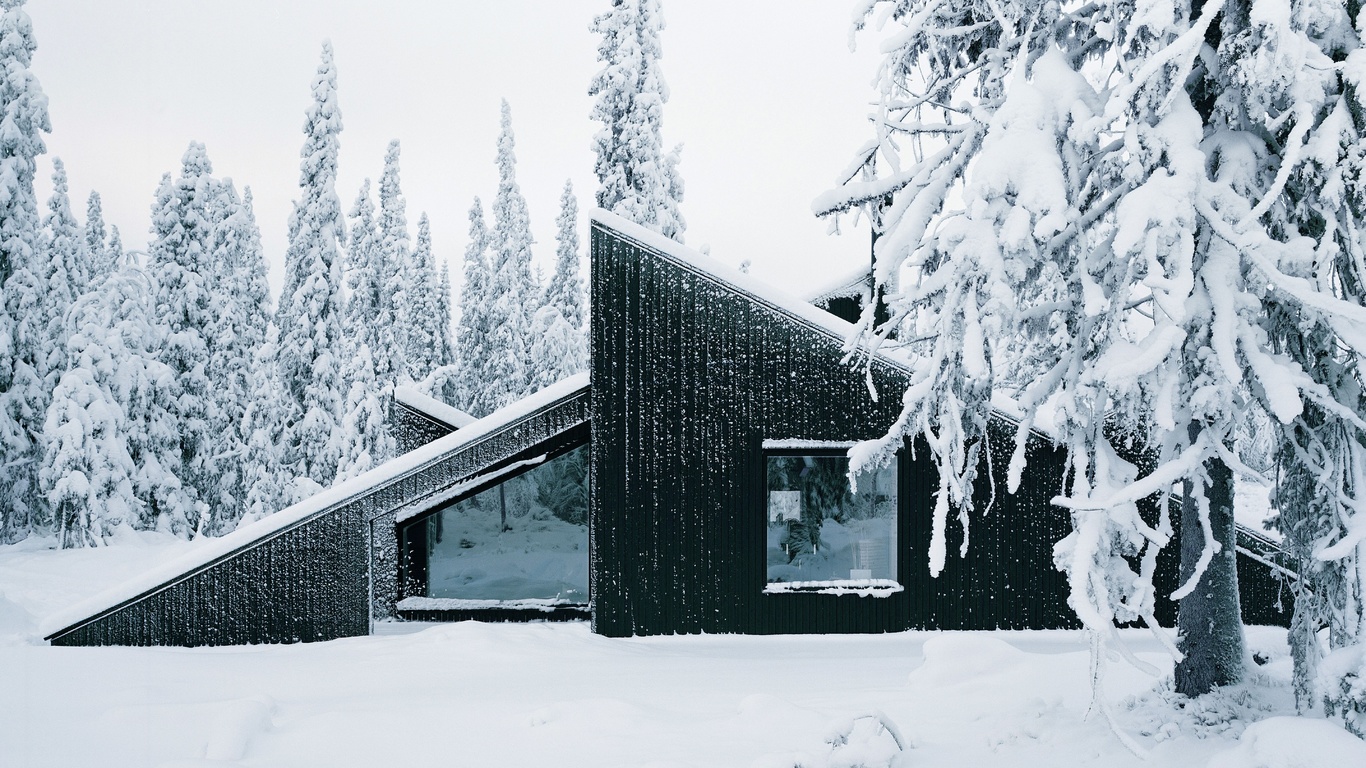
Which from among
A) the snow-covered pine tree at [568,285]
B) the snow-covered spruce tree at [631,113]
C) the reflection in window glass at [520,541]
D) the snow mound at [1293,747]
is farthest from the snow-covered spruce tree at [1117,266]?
the snow-covered pine tree at [568,285]

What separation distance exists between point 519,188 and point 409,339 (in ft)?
37.0

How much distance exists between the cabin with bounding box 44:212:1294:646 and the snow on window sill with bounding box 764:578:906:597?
0.04 metres

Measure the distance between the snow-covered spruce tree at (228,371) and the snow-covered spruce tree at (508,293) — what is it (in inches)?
430

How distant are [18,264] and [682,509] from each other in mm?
25731

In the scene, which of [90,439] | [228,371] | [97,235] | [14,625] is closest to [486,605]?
[14,625]

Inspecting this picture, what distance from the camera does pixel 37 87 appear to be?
89.9 ft

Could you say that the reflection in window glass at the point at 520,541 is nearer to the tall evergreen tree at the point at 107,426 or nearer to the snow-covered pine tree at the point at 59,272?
the tall evergreen tree at the point at 107,426

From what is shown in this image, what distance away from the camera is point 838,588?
1162 centimetres

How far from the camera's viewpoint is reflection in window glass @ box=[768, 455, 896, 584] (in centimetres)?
2142

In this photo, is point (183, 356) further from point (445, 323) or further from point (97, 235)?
point (97, 235)

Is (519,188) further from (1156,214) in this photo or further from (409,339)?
(1156,214)

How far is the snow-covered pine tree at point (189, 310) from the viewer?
99.2ft

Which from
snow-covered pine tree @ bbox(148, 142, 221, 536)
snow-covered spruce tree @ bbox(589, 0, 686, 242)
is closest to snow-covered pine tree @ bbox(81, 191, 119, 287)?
snow-covered pine tree @ bbox(148, 142, 221, 536)

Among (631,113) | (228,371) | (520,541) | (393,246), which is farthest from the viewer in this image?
(393,246)
